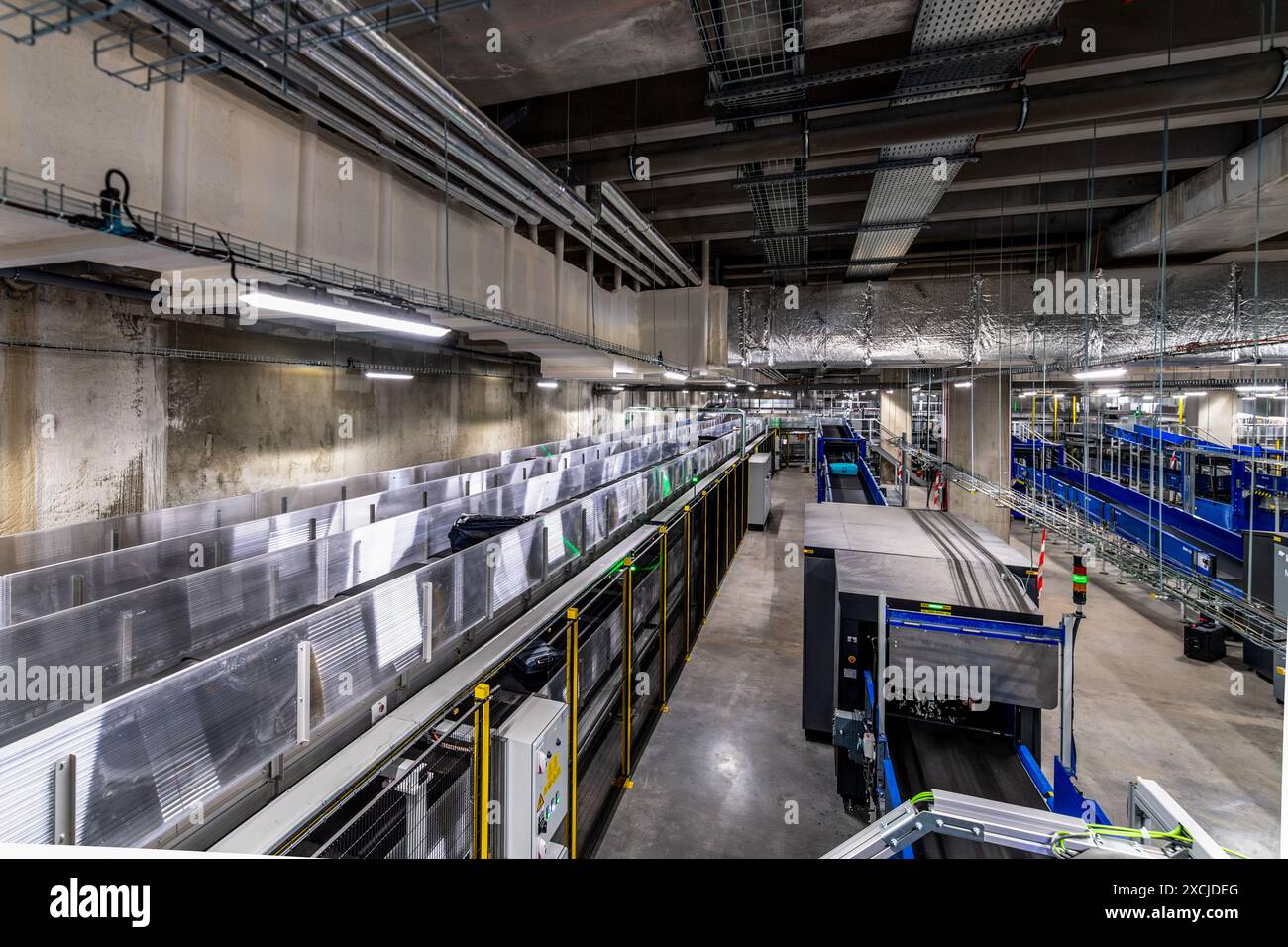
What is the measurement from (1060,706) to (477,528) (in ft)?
10.2

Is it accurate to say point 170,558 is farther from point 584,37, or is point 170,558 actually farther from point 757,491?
point 757,491

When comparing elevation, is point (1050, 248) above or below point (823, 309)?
above

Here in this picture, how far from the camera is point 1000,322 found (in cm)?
578

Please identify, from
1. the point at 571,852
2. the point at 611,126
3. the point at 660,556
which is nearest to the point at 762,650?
the point at 660,556

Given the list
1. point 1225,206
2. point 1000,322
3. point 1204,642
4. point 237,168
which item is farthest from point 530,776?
point 1204,642

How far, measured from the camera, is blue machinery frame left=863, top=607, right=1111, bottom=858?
2.18 meters

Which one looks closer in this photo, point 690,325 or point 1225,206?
point 1225,206

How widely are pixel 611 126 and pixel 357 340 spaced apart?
3909 millimetres

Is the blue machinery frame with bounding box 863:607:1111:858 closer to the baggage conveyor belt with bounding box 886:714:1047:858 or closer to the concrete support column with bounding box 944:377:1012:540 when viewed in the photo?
the baggage conveyor belt with bounding box 886:714:1047:858

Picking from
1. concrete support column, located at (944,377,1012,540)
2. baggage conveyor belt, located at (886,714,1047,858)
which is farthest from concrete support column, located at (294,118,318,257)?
concrete support column, located at (944,377,1012,540)

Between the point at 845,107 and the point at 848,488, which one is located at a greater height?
the point at 845,107

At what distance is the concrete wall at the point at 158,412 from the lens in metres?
3.69
